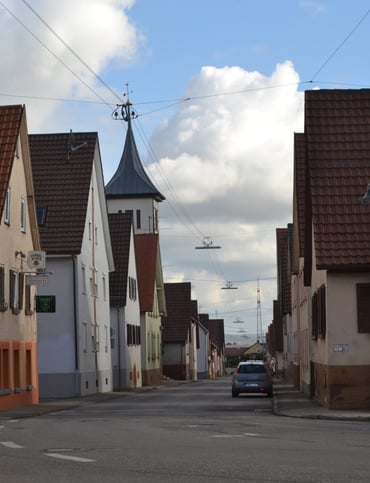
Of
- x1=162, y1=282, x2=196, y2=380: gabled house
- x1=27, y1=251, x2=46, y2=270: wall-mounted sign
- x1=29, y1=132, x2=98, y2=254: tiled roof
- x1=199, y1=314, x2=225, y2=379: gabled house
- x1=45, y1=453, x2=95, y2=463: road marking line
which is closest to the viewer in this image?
x1=45, y1=453, x2=95, y2=463: road marking line

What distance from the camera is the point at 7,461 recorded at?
14.7m

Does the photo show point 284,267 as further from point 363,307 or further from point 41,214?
point 363,307

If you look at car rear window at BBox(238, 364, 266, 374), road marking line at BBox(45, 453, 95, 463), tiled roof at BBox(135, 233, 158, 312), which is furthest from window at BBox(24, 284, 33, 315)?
tiled roof at BBox(135, 233, 158, 312)

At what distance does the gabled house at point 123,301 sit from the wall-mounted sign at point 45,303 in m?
13.0

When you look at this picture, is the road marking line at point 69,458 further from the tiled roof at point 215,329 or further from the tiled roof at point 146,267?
the tiled roof at point 215,329

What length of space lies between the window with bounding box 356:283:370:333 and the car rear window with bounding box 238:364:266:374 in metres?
14.0

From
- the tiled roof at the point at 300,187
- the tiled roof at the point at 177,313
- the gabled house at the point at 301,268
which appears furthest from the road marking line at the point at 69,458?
the tiled roof at the point at 177,313

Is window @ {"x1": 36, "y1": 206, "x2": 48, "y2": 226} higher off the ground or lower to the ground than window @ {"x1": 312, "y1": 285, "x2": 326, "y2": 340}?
higher

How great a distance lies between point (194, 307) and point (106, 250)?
5657cm

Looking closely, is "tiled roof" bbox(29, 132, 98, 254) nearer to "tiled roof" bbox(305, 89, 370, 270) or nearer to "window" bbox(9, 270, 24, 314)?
"window" bbox(9, 270, 24, 314)

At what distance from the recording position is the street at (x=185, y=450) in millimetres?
12484

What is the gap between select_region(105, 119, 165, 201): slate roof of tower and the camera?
342 ft

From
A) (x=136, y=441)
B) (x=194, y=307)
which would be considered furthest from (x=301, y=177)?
(x=194, y=307)

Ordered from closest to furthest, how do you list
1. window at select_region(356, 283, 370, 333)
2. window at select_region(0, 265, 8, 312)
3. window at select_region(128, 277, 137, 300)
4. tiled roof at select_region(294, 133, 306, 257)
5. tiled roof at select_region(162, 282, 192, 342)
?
window at select_region(356, 283, 370, 333) → window at select_region(0, 265, 8, 312) → tiled roof at select_region(294, 133, 306, 257) → window at select_region(128, 277, 137, 300) → tiled roof at select_region(162, 282, 192, 342)
